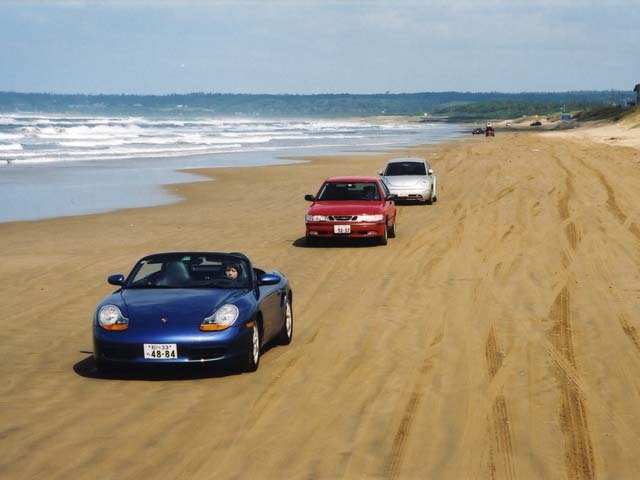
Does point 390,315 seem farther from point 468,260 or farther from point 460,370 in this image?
point 468,260

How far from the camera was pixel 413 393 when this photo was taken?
10250 millimetres

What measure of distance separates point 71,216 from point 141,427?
21353 mm

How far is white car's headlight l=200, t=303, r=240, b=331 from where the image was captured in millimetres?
10734

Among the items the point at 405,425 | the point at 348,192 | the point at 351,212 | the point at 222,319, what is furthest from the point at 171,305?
the point at 348,192

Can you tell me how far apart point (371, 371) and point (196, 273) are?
7.09 ft

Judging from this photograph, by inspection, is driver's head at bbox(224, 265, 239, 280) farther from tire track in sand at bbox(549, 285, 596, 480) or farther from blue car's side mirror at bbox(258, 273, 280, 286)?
tire track in sand at bbox(549, 285, 596, 480)

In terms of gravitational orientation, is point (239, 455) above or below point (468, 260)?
above

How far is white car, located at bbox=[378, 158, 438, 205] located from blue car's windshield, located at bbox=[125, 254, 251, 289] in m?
19.2

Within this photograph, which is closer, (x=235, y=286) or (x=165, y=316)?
(x=165, y=316)

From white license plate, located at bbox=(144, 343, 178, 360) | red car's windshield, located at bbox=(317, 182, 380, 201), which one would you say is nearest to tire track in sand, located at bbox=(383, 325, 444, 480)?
white license plate, located at bbox=(144, 343, 178, 360)

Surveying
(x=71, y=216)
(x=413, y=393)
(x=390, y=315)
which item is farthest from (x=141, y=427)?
(x=71, y=216)

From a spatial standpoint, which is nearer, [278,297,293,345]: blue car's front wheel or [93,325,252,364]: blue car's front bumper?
[93,325,252,364]: blue car's front bumper

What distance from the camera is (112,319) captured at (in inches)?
425

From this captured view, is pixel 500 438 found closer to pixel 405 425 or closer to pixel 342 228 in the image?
pixel 405 425
